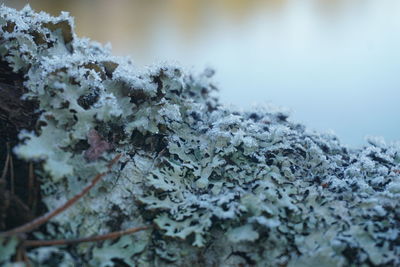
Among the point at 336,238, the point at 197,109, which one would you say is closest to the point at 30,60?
the point at 197,109

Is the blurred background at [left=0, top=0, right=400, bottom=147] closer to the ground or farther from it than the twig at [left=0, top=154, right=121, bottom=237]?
farther from it

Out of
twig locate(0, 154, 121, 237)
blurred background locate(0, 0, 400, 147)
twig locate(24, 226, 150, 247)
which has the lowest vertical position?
twig locate(24, 226, 150, 247)

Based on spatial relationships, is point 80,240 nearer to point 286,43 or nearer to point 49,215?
point 49,215

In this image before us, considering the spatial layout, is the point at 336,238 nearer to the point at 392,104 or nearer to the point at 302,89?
the point at 392,104

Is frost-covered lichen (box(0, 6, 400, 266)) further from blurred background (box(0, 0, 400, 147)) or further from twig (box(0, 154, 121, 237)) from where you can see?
blurred background (box(0, 0, 400, 147))

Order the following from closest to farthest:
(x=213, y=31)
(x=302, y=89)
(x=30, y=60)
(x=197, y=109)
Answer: (x=30, y=60), (x=197, y=109), (x=302, y=89), (x=213, y=31)

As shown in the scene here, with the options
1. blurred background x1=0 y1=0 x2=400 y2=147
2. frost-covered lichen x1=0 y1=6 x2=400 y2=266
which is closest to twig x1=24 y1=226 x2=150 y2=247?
frost-covered lichen x1=0 y1=6 x2=400 y2=266

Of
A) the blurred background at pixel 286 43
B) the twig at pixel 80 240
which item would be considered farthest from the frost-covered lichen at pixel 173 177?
the blurred background at pixel 286 43
